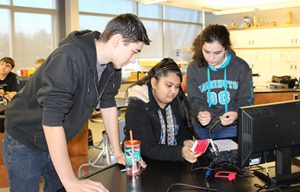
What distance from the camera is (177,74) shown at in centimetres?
193

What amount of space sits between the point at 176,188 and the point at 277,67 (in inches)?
289

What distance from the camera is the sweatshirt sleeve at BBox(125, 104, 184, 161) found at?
1.67 m

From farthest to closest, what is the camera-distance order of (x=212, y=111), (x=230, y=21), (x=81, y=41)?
(x=230, y=21)
(x=212, y=111)
(x=81, y=41)

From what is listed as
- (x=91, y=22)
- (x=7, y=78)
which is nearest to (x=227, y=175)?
(x=7, y=78)

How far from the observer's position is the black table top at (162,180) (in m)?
1.35

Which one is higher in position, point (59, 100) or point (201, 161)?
point (59, 100)

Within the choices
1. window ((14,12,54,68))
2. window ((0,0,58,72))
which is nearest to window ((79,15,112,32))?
window ((0,0,58,72))

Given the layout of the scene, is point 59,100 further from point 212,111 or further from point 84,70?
point 212,111

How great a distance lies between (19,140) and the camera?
1463 millimetres

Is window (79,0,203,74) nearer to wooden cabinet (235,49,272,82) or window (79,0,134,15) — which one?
window (79,0,134,15)

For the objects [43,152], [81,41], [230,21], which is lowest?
[43,152]

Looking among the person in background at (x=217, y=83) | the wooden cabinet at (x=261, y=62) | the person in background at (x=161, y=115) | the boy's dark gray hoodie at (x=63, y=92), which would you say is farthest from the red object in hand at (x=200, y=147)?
the wooden cabinet at (x=261, y=62)

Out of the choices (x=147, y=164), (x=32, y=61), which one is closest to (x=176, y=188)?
(x=147, y=164)

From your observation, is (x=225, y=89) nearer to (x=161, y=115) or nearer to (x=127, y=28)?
(x=161, y=115)
